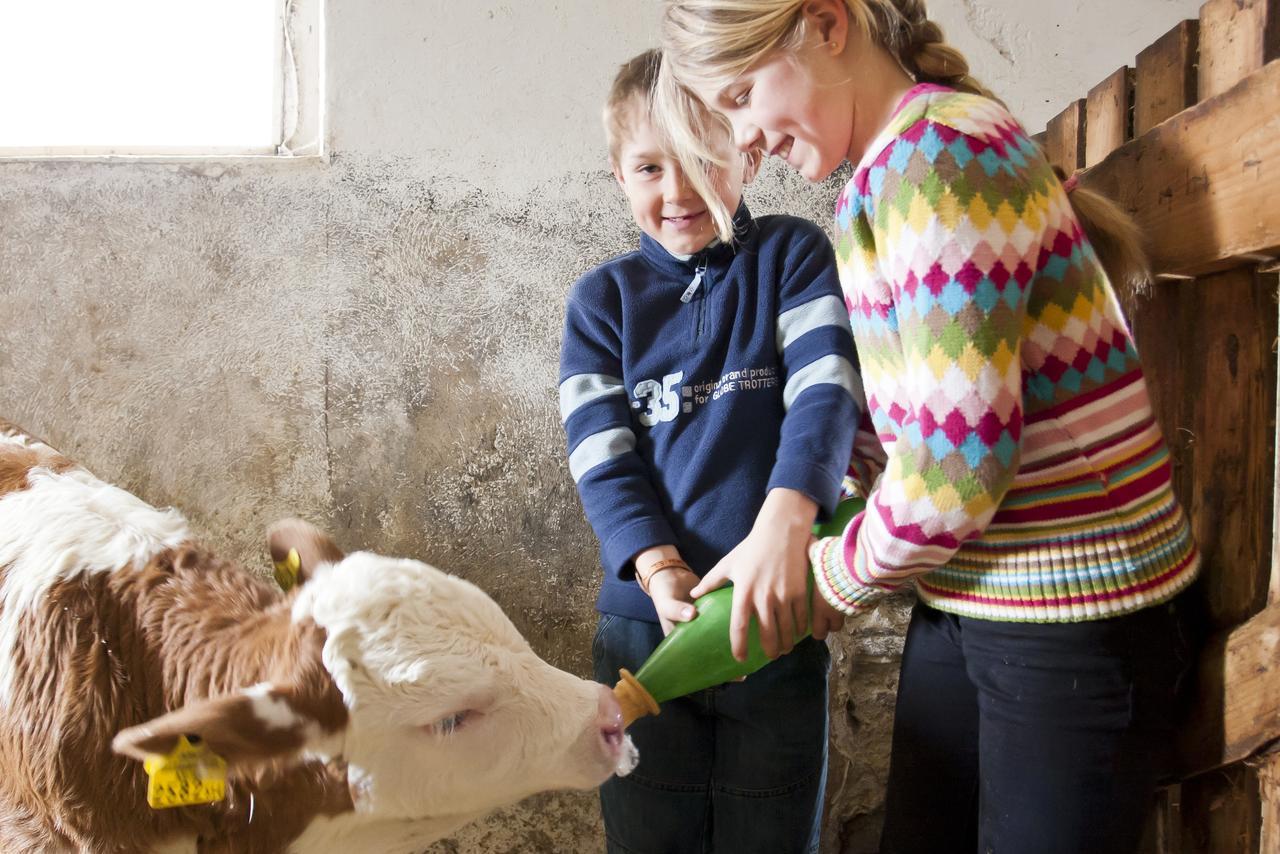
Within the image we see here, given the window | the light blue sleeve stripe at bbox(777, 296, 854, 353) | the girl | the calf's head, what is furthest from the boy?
the window

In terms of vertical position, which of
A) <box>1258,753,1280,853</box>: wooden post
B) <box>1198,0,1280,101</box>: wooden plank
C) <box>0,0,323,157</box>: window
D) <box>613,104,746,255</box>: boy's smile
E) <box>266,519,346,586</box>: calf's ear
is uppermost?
<box>0,0,323,157</box>: window

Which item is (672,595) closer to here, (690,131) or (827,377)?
(827,377)

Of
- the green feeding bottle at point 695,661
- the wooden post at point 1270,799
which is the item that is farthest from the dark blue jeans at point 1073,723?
the green feeding bottle at point 695,661

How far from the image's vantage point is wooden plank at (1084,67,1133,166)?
1.45m

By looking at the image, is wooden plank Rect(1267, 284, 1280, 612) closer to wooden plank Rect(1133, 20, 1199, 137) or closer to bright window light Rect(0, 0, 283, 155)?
wooden plank Rect(1133, 20, 1199, 137)

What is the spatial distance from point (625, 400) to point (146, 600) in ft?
2.32

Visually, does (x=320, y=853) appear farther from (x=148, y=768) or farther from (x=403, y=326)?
(x=403, y=326)

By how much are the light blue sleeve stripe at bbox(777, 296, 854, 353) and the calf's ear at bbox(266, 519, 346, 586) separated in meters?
0.70

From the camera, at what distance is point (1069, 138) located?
1.69 m

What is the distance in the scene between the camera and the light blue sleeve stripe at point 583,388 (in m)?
1.43

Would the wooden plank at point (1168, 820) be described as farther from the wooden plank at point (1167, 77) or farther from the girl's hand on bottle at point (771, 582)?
the wooden plank at point (1167, 77)

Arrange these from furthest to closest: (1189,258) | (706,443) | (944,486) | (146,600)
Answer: (706,443)
(146,600)
(1189,258)
(944,486)

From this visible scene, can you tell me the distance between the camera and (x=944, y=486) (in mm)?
890

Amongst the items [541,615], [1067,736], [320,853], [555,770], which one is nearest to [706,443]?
[555,770]
